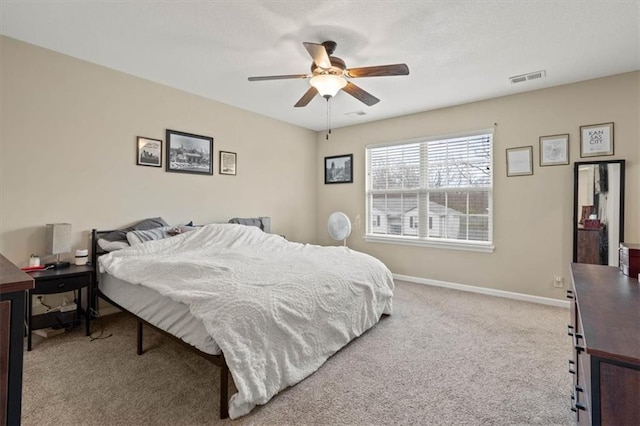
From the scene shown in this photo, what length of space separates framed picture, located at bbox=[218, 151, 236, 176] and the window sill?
243cm

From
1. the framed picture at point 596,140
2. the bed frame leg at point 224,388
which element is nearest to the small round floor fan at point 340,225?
the framed picture at point 596,140

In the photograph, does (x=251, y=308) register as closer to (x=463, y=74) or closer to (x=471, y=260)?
(x=463, y=74)

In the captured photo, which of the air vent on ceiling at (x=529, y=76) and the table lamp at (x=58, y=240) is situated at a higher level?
the air vent on ceiling at (x=529, y=76)

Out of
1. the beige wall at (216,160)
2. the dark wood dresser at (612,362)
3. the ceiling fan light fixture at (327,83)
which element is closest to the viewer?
the dark wood dresser at (612,362)

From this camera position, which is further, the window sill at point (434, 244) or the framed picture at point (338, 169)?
the framed picture at point (338, 169)

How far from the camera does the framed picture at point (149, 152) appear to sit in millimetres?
3365

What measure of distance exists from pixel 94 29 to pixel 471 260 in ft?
15.5

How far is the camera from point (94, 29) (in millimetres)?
2422

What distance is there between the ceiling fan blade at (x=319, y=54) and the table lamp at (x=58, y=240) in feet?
8.52

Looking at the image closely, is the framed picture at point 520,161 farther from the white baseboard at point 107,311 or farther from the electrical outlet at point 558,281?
the white baseboard at point 107,311

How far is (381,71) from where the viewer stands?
236 cm

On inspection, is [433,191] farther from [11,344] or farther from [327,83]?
[11,344]

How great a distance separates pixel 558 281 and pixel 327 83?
345cm

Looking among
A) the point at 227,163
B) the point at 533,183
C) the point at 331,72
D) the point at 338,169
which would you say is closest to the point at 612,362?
the point at 331,72
